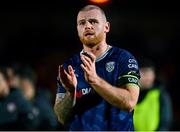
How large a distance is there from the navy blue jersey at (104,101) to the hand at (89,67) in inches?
12.8

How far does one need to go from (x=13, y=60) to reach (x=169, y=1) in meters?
3.87

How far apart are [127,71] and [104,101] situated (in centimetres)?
28

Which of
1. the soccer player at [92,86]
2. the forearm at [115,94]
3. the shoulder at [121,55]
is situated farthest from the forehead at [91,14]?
the forearm at [115,94]

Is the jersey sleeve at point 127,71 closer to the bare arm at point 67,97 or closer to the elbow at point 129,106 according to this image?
the elbow at point 129,106

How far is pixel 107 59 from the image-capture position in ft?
18.5

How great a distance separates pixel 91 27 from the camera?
17.8 feet

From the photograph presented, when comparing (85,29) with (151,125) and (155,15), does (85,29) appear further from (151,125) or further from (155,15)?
(155,15)

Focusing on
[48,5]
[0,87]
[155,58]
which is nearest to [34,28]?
[48,5]

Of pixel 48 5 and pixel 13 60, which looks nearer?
pixel 13 60

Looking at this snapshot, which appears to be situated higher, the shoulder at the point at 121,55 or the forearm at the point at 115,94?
the shoulder at the point at 121,55

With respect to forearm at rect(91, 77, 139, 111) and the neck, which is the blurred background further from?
forearm at rect(91, 77, 139, 111)

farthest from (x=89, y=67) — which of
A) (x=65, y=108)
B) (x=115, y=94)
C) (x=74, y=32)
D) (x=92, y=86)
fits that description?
(x=74, y=32)

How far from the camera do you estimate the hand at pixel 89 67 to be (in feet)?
17.2

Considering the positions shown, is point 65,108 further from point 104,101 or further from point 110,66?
point 110,66
